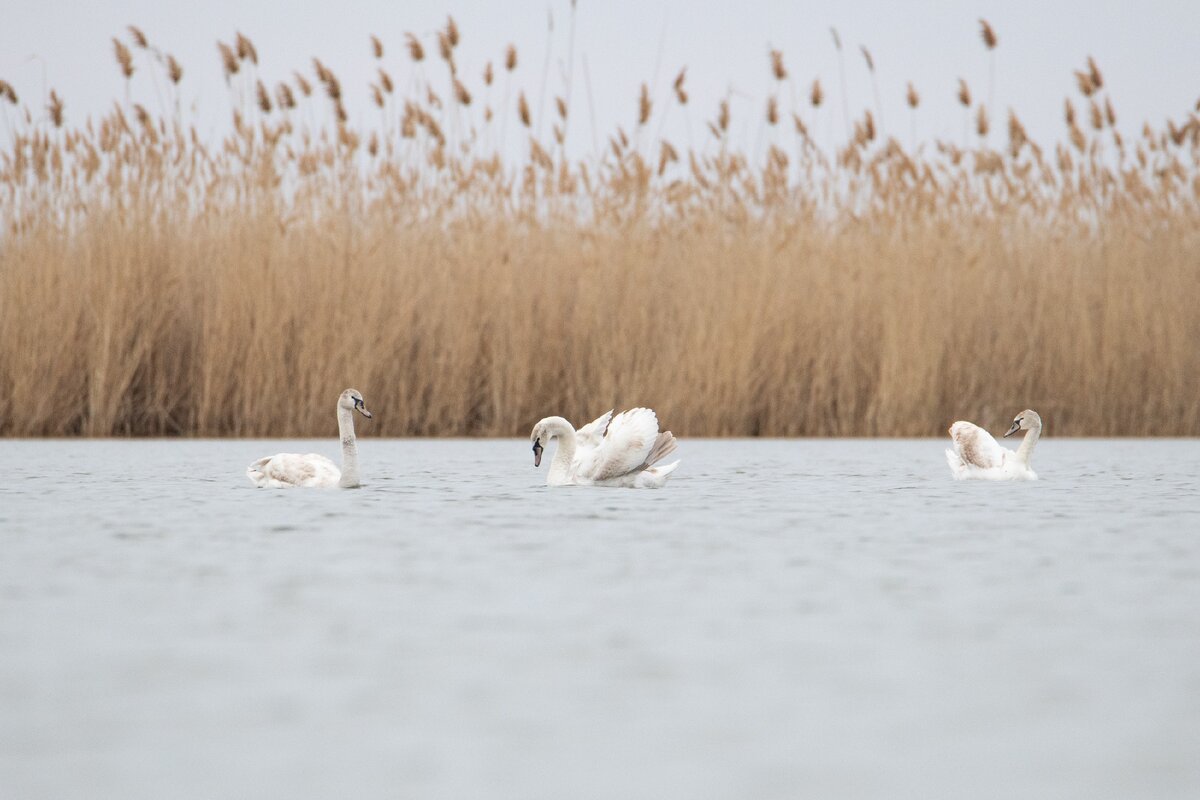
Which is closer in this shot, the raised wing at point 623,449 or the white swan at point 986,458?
the raised wing at point 623,449

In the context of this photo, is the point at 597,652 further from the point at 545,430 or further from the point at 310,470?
the point at 545,430

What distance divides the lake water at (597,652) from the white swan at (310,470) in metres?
0.56

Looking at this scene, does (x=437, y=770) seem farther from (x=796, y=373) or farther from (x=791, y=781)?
(x=796, y=373)

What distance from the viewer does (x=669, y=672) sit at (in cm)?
197

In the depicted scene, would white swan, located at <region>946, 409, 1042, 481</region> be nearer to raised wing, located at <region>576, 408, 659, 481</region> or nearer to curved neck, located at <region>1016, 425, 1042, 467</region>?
curved neck, located at <region>1016, 425, 1042, 467</region>

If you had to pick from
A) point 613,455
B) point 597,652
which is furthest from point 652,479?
point 597,652

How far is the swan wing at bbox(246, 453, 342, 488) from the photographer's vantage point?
15.8 ft

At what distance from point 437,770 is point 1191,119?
9.40 meters

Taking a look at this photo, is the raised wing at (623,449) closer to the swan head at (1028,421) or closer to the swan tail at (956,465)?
the swan tail at (956,465)

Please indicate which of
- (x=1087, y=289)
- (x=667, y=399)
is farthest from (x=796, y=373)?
(x=1087, y=289)

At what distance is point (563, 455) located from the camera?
4.99m

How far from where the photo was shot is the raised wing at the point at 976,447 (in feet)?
17.2

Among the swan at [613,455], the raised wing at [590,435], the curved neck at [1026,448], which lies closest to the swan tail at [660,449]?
the swan at [613,455]

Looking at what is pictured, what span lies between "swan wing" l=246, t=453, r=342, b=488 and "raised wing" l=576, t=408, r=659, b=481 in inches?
32.2
